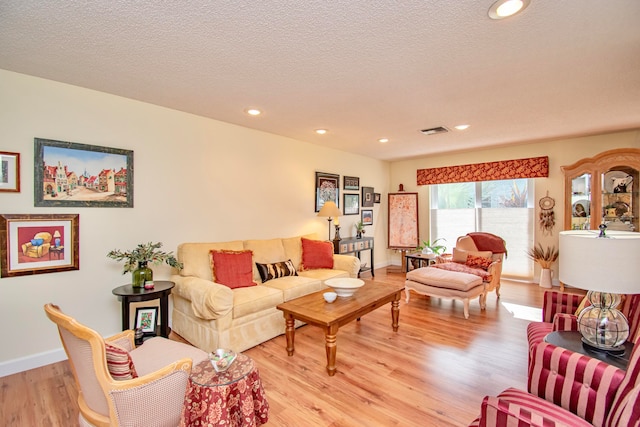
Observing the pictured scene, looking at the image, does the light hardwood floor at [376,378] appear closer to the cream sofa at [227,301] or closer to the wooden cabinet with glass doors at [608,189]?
the cream sofa at [227,301]

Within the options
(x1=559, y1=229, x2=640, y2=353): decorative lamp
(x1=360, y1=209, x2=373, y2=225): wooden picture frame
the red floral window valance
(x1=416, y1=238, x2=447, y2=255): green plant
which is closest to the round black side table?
(x1=559, y1=229, x2=640, y2=353): decorative lamp

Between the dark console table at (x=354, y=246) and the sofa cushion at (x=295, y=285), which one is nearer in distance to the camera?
the sofa cushion at (x=295, y=285)

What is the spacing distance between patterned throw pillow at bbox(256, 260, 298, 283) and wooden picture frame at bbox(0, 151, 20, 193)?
2.26 m

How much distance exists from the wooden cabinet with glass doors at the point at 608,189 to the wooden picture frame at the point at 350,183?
10.8ft

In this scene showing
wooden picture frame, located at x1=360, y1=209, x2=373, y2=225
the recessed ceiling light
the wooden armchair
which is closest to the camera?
the wooden armchair

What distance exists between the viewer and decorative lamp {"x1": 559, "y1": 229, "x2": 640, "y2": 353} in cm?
142

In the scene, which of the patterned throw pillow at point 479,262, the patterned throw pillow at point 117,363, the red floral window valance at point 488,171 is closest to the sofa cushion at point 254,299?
the patterned throw pillow at point 117,363

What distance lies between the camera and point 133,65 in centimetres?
227

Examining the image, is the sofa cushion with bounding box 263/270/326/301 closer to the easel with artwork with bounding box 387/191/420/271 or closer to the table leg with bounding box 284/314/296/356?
the table leg with bounding box 284/314/296/356

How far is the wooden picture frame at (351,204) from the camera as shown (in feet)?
18.5

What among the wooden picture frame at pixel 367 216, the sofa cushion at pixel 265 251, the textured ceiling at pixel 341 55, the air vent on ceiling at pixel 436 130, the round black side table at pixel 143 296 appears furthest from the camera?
the wooden picture frame at pixel 367 216

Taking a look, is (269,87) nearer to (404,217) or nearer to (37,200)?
(37,200)

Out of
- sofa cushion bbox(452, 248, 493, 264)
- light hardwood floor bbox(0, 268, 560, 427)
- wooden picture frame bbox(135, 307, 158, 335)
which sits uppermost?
sofa cushion bbox(452, 248, 493, 264)

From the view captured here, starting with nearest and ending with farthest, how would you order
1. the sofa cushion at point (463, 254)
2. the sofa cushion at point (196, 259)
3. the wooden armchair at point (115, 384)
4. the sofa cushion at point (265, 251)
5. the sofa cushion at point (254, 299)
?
the wooden armchair at point (115, 384) → the sofa cushion at point (254, 299) → the sofa cushion at point (196, 259) → the sofa cushion at point (265, 251) → the sofa cushion at point (463, 254)
